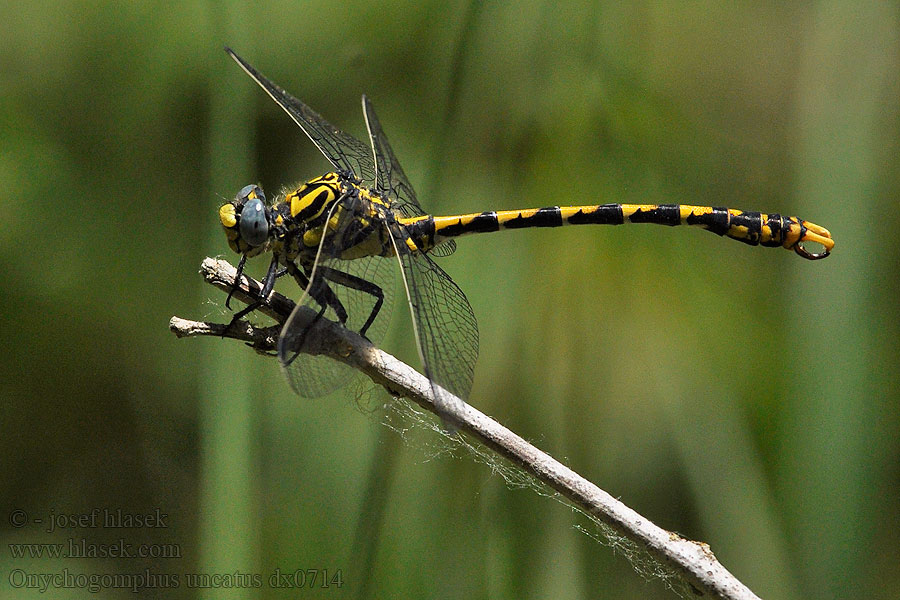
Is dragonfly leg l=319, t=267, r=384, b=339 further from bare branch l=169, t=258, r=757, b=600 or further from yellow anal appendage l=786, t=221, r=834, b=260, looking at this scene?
yellow anal appendage l=786, t=221, r=834, b=260

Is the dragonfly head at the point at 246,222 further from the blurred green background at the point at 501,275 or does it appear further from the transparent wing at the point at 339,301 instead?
the transparent wing at the point at 339,301

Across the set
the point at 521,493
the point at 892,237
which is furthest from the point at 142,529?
the point at 892,237

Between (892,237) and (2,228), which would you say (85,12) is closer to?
(2,228)

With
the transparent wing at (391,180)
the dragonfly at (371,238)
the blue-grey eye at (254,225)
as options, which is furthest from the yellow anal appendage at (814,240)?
the blue-grey eye at (254,225)

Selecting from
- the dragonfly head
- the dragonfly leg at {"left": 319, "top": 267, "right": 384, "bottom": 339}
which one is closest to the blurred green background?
the dragonfly head

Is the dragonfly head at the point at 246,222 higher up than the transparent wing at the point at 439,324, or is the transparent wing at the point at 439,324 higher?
the dragonfly head at the point at 246,222

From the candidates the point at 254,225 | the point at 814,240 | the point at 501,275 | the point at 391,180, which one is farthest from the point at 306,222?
the point at 814,240

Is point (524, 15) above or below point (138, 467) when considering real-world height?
above
